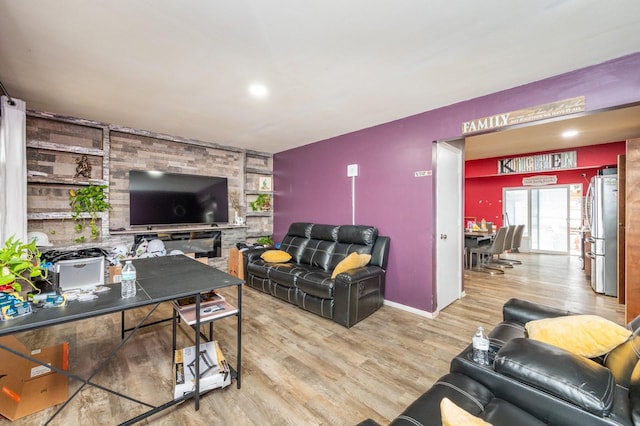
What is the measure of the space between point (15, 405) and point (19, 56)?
2.62 m

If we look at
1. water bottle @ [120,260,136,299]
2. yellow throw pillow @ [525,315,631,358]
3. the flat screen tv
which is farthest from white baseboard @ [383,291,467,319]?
the flat screen tv

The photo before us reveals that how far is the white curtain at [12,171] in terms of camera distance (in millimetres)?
2666

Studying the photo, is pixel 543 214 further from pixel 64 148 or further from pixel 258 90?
pixel 64 148

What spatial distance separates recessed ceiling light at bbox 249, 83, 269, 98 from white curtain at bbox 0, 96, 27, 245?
2462 millimetres

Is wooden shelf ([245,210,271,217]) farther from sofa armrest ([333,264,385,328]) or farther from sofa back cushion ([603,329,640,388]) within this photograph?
sofa back cushion ([603,329,640,388])

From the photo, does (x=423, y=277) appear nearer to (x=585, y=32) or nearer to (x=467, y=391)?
(x=467, y=391)

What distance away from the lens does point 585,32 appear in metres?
1.86

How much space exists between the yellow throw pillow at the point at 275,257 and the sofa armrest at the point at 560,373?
318 centimetres

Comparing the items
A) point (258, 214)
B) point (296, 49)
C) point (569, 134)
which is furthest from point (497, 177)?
point (296, 49)

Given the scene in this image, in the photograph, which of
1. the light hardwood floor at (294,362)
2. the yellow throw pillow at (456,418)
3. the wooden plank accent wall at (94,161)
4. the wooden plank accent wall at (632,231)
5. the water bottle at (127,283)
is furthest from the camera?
the wooden plank accent wall at (94,161)

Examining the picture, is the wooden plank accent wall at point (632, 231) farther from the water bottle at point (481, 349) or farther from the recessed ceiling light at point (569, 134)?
the water bottle at point (481, 349)

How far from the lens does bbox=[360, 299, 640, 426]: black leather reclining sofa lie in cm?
100

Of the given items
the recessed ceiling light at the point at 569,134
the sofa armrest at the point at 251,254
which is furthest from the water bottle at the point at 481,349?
the recessed ceiling light at the point at 569,134

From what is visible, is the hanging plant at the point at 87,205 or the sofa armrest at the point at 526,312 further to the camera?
the hanging plant at the point at 87,205
